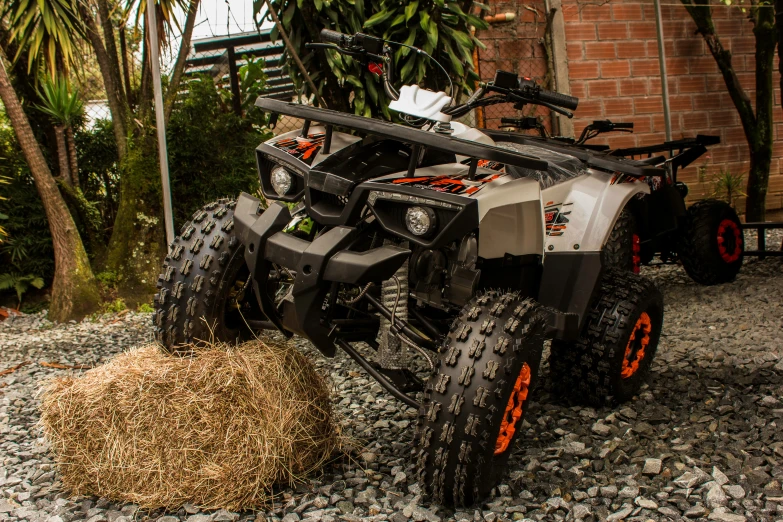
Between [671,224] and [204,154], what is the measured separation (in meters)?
3.72

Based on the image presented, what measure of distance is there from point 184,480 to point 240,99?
5.03 m

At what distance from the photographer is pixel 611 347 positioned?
3188mm

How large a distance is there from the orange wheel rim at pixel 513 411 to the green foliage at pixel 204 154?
4.42 meters

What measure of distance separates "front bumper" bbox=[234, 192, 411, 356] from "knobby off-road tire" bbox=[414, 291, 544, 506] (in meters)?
0.31

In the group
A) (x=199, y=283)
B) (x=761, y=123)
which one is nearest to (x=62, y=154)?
(x=199, y=283)

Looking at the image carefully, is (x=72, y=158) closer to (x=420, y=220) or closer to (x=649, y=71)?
(x=420, y=220)

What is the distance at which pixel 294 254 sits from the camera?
235 cm

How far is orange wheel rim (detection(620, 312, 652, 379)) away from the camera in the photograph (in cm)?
334

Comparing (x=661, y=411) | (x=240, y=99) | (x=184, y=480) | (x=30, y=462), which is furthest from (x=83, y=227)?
(x=661, y=411)

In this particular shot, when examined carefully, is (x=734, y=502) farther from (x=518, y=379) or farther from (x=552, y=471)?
(x=518, y=379)

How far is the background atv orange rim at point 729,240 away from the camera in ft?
18.4

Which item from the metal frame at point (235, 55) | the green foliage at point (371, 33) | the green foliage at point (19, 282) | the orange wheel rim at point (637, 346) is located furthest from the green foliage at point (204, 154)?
the orange wheel rim at point (637, 346)

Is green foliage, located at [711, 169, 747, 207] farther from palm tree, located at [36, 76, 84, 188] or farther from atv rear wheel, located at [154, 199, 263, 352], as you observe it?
atv rear wheel, located at [154, 199, 263, 352]

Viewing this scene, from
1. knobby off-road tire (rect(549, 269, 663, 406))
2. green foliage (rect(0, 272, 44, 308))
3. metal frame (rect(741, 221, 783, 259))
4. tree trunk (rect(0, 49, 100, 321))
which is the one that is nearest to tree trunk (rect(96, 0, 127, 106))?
tree trunk (rect(0, 49, 100, 321))
